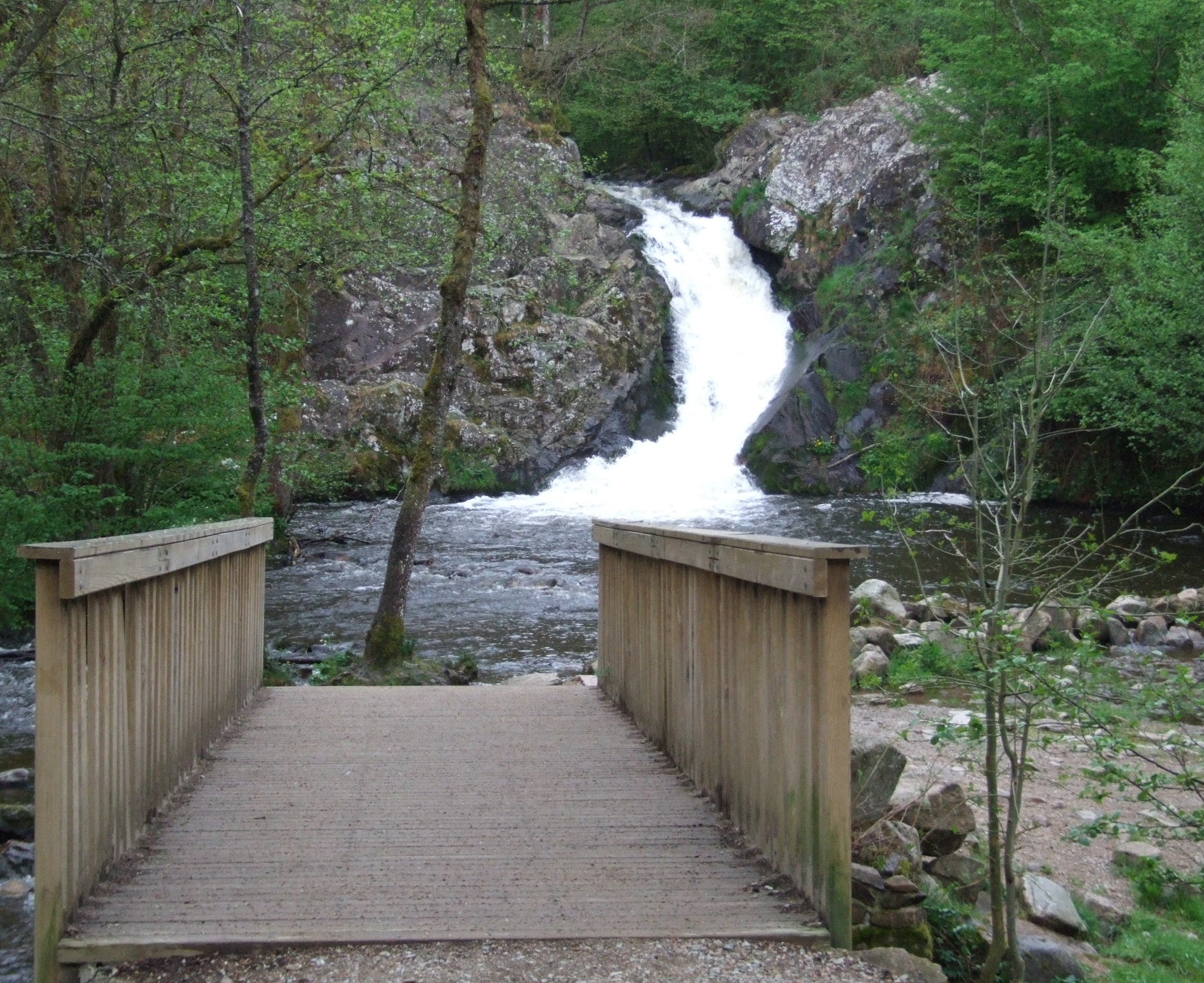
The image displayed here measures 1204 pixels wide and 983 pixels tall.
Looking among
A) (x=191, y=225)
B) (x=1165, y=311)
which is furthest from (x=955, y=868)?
(x=1165, y=311)

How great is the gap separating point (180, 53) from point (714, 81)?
30.1m

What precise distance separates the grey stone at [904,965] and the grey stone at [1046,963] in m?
0.99

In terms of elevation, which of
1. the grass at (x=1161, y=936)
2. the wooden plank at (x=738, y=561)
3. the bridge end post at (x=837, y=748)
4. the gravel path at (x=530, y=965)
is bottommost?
the grass at (x=1161, y=936)

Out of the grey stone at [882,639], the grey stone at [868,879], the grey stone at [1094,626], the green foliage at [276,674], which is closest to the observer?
the grey stone at [868,879]

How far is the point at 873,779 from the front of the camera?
13.4ft

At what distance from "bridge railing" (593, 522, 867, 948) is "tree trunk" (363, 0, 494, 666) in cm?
476

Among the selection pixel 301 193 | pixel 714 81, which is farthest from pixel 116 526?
pixel 714 81

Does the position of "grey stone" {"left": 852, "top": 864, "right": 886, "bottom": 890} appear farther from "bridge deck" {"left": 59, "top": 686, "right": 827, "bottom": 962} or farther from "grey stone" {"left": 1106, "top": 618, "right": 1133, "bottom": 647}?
"grey stone" {"left": 1106, "top": 618, "right": 1133, "bottom": 647}

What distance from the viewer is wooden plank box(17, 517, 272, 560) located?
2.78m

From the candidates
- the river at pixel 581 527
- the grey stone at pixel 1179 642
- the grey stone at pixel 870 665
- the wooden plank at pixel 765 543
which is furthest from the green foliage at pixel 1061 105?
the wooden plank at pixel 765 543

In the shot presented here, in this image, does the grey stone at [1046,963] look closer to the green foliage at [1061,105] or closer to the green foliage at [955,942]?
the green foliage at [955,942]

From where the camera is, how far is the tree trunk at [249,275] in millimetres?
8875

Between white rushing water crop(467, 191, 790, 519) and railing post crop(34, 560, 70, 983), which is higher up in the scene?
white rushing water crop(467, 191, 790, 519)

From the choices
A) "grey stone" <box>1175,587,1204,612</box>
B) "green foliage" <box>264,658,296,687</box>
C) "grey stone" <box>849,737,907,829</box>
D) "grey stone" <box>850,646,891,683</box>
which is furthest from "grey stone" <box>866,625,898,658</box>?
"grey stone" <box>849,737,907,829</box>
